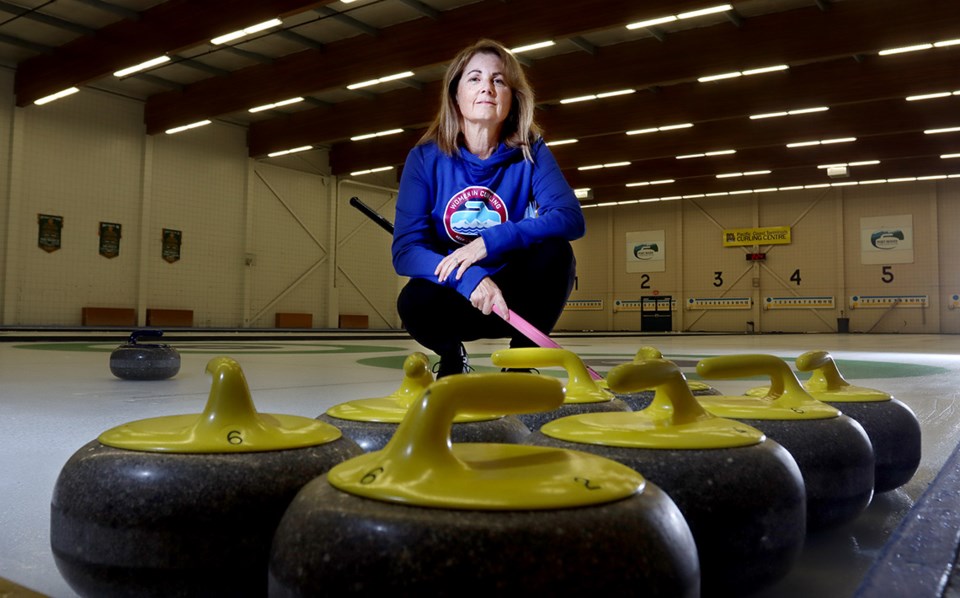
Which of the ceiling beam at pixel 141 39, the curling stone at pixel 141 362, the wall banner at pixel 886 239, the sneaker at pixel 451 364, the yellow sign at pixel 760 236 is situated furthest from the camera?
the yellow sign at pixel 760 236

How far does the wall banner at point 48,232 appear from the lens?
36.2 ft

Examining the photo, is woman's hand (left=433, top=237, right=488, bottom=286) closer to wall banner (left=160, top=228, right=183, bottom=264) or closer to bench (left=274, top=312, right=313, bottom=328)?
wall banner (left=160, top=228, right=183, bottom=264)

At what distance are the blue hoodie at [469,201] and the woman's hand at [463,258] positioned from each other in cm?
7

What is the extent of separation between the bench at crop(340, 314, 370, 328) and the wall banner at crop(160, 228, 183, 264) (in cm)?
374

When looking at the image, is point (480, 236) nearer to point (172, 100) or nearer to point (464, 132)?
point (464, 132)

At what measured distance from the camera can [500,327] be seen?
170 centimetres

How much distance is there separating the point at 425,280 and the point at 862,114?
38.0 ft

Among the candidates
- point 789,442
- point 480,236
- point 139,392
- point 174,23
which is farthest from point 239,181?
point 789,442

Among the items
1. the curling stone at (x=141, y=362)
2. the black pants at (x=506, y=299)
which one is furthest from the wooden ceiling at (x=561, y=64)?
the black pants at (x=506, y=299)

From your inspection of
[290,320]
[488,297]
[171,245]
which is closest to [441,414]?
[488,297]

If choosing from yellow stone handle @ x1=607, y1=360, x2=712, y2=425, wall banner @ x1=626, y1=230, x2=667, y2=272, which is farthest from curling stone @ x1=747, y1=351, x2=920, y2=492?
wall banner @ x1=626, y1=230, x2=667, y2=272

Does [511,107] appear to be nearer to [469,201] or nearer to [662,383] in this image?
[469,201]

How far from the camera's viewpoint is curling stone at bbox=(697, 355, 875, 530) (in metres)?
0.75

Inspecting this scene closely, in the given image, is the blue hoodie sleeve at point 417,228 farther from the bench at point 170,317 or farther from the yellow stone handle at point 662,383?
the bench at point 170,317
